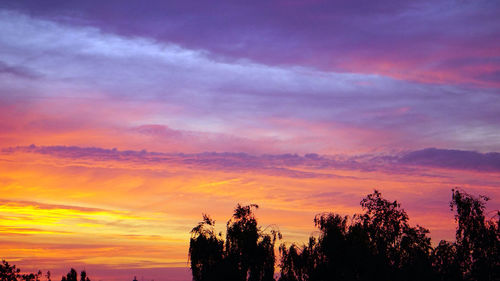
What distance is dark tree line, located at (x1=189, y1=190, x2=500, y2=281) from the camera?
34312 millimetres

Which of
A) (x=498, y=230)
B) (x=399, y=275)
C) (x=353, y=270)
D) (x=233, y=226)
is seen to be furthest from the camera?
(x=233, y=226)

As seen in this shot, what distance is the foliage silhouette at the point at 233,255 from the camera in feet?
142

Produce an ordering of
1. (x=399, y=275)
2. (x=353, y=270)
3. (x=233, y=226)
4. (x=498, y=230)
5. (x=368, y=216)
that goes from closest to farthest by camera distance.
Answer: (x=498, y=230)
(x=399, y=275)
(x=353, y=270)
(x=368, y=216)
(x=233, y=226)

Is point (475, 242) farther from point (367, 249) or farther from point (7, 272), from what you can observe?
point (7, 272)

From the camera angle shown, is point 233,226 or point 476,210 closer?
point 476,210

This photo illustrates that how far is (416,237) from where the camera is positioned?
135ft

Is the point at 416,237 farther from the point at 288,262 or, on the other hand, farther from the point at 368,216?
the point at 288,262

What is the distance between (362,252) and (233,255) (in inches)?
423

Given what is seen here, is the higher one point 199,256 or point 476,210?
point 476,210

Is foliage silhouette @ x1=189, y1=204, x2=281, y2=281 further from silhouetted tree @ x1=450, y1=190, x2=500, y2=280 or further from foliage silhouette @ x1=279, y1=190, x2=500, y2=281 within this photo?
silhouetted tree @ x1=450, y1=190, x2=500, y2=280

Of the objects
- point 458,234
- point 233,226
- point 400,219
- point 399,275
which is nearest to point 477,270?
point 458,234

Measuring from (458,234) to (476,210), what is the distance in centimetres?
206

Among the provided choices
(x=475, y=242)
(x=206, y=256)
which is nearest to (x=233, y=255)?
(x=206, y=256)

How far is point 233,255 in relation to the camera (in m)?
44.7
